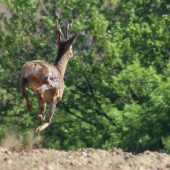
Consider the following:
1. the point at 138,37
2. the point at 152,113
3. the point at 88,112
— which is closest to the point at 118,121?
the point at 152,113

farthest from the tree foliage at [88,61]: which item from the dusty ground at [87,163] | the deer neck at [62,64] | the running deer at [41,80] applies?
the running deer at [41,80]

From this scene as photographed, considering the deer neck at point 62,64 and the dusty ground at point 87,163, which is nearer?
the dusty ground at point 87,163

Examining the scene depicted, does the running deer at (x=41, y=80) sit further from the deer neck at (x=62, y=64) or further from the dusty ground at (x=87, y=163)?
the dusty ground at (x=87, y=163)

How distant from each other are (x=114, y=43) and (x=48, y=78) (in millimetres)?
7606

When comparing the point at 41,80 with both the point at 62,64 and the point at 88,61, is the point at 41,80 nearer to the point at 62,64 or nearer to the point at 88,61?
the point at 62,64

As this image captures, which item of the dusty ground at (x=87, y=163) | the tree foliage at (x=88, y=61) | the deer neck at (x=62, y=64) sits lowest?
the tree foliage at (x=88, y=61)

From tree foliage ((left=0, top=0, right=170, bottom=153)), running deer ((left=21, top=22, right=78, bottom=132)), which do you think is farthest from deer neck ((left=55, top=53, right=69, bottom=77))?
tree foliage ((left=0, top=0, right=170, bottom=153))

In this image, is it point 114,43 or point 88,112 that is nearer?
point 114,43

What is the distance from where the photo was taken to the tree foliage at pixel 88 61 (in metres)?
11.6

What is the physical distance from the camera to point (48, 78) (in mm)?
4879

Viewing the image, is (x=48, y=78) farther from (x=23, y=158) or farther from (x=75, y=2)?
(x=75, y=2)

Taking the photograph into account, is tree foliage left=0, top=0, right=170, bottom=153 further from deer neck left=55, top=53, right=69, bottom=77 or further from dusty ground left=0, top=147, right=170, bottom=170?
dusty ground left=0, top=147, right=170, bottom=170

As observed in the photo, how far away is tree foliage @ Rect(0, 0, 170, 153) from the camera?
458 inches

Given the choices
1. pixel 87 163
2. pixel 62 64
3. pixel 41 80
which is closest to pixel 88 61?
pixel 62 64
